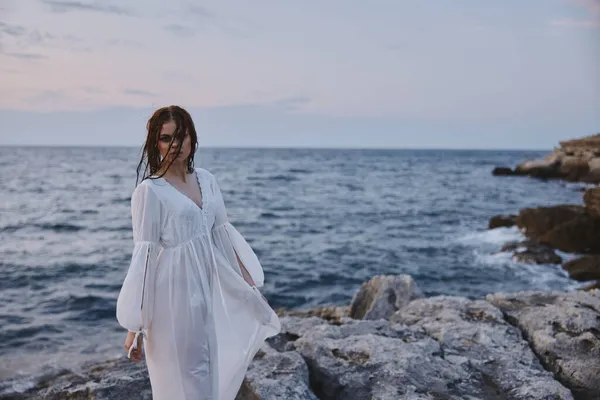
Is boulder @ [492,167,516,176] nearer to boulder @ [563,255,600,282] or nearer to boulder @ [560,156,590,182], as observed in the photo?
boulder @ [560,156,590,182]

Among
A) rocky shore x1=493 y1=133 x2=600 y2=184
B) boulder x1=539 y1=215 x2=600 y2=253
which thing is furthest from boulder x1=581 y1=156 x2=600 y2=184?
boulder x1=539 y1=215 x2=600 y2=253

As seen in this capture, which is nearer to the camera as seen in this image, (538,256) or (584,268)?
(584,268)

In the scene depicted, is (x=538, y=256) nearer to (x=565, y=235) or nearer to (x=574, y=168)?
(x=565, y=235)

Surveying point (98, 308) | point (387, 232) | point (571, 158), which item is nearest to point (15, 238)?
point (98, 308)

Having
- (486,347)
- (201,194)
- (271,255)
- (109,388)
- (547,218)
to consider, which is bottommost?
(271,255)

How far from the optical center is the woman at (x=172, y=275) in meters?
2.86

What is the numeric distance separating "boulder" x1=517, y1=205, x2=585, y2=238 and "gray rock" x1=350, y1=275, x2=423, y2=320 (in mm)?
10462

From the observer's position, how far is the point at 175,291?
9.55 feet

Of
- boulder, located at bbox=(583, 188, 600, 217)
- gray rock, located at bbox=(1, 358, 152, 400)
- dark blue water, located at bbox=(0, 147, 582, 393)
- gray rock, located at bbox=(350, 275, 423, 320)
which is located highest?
boulder, located at bbox=(583, 188, 600, 217)

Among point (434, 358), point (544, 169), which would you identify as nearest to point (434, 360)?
point (434, 358)

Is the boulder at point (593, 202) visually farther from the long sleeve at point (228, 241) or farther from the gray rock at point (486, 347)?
the long sleeve at point (228, 241)

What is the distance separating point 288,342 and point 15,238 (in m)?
16.1

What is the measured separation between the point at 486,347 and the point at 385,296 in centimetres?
321

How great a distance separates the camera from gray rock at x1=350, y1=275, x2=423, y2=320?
24.8 ft
